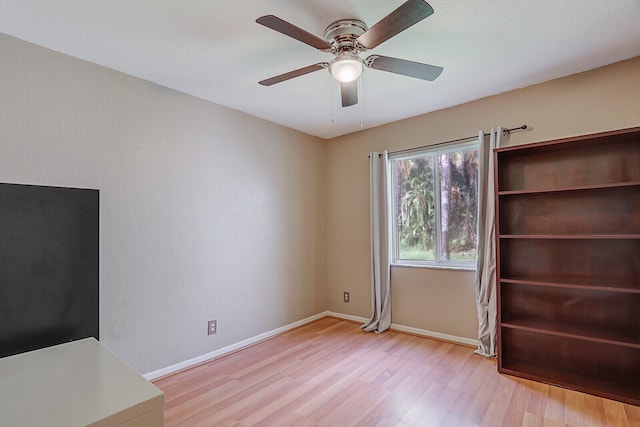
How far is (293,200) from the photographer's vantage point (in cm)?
380

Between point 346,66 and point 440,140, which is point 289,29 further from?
point 440,140

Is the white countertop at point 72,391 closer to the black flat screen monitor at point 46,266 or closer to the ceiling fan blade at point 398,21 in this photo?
the black flat screen monitor at point 46,266

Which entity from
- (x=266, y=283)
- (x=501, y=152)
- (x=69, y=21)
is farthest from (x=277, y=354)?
(x=69, y=21)

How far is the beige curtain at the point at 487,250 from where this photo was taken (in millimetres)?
2801

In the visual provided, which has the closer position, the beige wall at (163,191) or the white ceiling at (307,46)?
the white ceiling at (307,46)

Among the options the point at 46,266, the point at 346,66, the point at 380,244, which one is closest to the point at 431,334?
the point at 380,244

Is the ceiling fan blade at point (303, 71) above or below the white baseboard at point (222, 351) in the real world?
above

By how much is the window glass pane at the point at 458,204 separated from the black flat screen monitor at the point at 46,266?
3.01 m

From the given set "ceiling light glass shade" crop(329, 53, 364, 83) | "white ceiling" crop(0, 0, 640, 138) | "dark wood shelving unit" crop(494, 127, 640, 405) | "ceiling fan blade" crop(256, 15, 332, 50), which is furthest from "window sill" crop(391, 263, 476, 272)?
"ceiling fan blade" crop(256, 15, 332, 50)

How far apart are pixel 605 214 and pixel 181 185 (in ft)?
11.0

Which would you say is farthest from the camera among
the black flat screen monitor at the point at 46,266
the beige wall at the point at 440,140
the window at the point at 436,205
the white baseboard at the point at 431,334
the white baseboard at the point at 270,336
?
the window at the point at 436,205

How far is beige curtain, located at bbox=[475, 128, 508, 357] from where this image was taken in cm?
280

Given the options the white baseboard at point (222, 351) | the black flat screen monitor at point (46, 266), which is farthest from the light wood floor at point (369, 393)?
the black flat screen monitor at point (46, 266)

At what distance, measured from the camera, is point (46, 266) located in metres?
1.73
